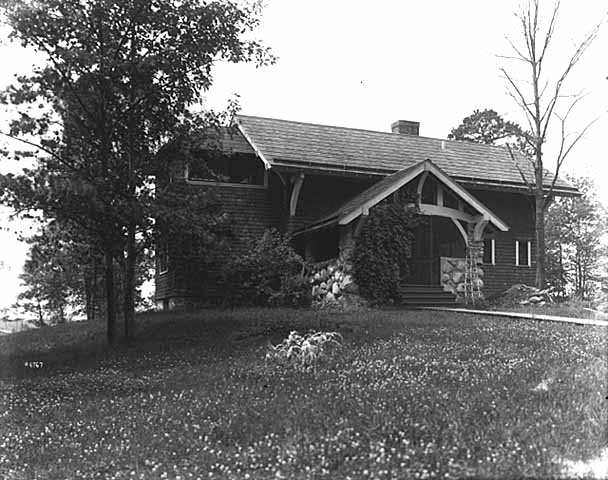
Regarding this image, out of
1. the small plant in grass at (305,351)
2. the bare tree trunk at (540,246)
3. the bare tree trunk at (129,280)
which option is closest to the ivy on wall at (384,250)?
the bare tree trunk at (540,246)

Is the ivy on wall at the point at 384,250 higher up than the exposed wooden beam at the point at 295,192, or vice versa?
the exposed wooden beam at the point at 295,192

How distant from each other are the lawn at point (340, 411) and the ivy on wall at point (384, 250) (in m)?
6.25

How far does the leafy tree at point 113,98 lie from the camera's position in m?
14.8

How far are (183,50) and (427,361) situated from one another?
9.10m

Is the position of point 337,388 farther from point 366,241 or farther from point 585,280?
point 585,280

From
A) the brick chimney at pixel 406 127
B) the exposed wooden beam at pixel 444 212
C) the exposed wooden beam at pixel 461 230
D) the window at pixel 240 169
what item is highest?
the brick chimney at pixel 406 127

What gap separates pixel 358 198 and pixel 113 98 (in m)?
8.10

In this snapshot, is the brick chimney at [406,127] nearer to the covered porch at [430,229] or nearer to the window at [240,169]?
the covered porch at [430,229]

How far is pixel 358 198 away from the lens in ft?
69.3

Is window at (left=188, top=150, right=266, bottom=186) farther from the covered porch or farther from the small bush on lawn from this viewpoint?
the small bush on lawn

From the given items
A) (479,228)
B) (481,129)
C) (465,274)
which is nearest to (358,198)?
(479,228)

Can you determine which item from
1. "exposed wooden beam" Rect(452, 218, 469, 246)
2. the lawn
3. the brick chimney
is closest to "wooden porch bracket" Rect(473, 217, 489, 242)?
"exposed wooden beam" Rect(452, 218, 469, 246)

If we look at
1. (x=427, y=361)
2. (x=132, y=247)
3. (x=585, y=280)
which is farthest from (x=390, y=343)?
(x=585, y=280)

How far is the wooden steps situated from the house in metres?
0.32
